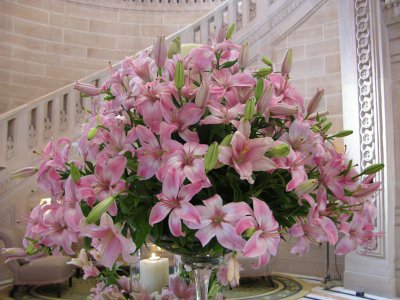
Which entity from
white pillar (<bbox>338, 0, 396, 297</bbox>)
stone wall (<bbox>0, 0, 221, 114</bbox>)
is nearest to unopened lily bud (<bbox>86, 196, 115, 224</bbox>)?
white pillar (<bbox>338, 0, 396, 297</bbox>)

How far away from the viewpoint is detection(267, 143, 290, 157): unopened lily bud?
689 mm

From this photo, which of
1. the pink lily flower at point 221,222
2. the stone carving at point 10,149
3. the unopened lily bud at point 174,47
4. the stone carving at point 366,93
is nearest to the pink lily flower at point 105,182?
the pink lily flower at point 221,222

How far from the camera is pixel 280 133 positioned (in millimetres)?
847

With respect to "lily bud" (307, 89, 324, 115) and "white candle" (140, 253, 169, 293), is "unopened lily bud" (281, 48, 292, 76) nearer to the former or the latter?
"lily bud" (307, 89, 324, 115)

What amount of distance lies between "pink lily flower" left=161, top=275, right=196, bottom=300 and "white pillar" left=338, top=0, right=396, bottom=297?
14.1ft

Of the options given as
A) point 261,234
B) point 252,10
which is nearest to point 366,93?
point 252,10

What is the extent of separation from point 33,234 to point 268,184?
0.46 meters

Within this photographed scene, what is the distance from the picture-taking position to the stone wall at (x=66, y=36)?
26.0 feet

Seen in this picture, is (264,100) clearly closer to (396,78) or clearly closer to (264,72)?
(264,72)

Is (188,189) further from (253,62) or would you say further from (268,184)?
(253,62)

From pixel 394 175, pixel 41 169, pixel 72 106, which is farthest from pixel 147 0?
pixel 41 169

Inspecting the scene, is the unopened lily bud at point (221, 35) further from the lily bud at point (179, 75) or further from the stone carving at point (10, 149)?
the stone carving at point (10, 149)

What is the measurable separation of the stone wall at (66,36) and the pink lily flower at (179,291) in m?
7.49

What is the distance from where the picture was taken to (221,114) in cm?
75
